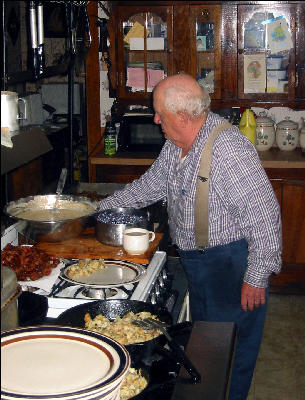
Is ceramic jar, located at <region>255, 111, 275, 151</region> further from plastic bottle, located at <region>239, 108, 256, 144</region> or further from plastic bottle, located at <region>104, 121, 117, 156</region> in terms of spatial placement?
plastic bottle, located at <region>104, 121, 117, 156</region>

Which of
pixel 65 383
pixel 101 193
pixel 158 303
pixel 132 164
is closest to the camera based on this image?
pixel 65 383

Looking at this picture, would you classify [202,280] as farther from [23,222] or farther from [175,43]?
[175,43]

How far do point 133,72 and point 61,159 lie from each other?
2522mm

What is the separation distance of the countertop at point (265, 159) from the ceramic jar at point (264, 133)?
0.06 metres

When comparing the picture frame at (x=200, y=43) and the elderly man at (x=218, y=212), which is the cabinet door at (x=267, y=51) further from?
the elderly man at (x=218, y=212)

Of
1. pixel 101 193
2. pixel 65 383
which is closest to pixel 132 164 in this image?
pixel 101 193

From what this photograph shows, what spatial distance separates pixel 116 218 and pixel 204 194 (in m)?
0.43

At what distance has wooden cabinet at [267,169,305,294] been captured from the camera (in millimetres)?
4691

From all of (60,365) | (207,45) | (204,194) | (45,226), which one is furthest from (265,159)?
(60,365)

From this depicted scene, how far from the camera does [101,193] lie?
4.30 meters

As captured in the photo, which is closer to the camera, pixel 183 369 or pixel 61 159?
pixel 183 369

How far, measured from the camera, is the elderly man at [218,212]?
2.53 metres

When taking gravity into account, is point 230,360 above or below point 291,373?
above

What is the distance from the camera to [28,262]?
2311mm
